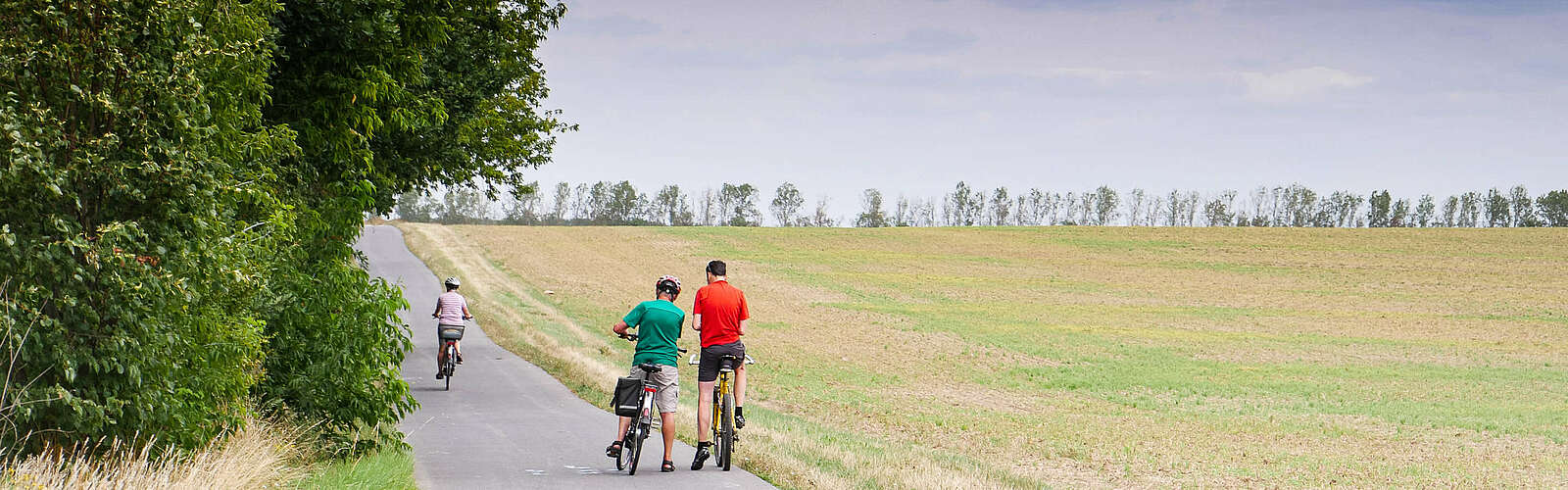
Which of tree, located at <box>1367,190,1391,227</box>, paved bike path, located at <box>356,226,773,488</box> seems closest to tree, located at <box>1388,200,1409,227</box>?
tree, located at <box>1367,190,1391,227</box>

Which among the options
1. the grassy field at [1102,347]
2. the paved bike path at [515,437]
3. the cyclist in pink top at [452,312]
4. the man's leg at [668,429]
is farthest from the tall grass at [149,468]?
the cyclist in pink top at [452,312]

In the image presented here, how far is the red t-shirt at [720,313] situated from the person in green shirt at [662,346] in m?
0.24

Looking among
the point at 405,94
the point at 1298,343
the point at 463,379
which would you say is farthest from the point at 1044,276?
the point at 405,94

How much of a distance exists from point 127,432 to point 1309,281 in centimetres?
6657

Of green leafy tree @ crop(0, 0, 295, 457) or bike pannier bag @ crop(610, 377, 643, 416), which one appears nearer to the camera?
green leafy tree @ crop(0, 0, 295, 457)

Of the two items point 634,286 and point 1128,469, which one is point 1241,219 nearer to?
point 634,286

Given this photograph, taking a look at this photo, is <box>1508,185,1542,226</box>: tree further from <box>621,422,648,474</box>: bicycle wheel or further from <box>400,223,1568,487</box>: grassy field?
<box>621,422,648,474</box>: bicycle wheel

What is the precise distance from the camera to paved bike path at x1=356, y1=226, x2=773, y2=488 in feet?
30.8

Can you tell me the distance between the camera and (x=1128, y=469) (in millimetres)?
14281

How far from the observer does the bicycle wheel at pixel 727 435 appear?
980 centimetres

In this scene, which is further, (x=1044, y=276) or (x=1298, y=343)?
(x=1044, y=276)

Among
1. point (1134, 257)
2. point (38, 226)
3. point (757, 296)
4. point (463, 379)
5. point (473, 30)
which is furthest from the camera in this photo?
point (1134, 257)

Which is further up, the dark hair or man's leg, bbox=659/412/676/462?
the dark hair

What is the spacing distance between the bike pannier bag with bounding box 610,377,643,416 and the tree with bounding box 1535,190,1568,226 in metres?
174
